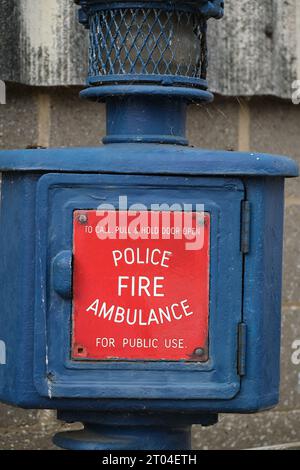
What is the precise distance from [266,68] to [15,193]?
121cm

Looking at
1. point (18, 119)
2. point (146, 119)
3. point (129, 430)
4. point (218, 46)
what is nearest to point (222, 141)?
point (218, 46)

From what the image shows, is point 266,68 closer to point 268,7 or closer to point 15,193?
point 268,7

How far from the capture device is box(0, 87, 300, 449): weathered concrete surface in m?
3.23

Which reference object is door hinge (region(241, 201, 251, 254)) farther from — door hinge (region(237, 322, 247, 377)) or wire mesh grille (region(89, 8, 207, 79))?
wire mesh grille (region(89, 8, 207, 79))

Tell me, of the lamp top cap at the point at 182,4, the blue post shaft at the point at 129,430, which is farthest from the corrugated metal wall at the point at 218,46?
the blue post shaft at the point at 129,430

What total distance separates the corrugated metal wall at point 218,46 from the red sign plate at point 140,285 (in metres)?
0.87

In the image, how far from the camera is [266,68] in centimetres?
344

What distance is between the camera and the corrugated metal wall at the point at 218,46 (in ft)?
10.3

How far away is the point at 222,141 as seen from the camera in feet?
11.4

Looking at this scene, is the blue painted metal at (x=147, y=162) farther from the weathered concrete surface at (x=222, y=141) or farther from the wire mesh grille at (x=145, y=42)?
the weathered concrete surface at (x=222, y=141)

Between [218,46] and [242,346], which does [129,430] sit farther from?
[218,46]

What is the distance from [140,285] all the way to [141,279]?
0.01m
